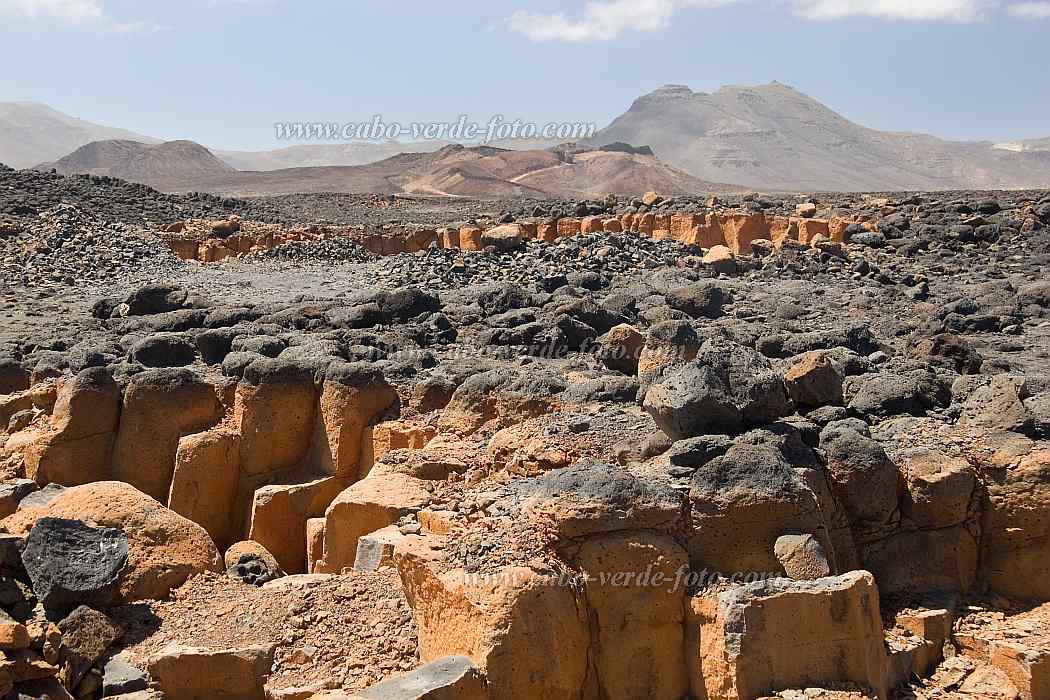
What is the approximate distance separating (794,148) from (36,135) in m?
87.6

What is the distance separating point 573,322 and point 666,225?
10.2m

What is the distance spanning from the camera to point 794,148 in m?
92.9

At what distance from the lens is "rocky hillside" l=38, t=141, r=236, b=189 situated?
66.8 metres

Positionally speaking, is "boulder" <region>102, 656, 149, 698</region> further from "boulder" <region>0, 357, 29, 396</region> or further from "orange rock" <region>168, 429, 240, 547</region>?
"boulder" <region>0, 357, 29, 396</region>

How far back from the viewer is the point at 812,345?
1006 cm

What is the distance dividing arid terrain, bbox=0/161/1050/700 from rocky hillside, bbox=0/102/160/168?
102 meters

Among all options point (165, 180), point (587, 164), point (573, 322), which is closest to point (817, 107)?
point (587, 164)

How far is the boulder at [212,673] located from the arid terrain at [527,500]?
0.06ft

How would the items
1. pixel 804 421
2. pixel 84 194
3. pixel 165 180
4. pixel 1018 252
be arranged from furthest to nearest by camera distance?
pixel 165 180 < pixel 84 194 < pixel 1018 252 < pixel 804 421

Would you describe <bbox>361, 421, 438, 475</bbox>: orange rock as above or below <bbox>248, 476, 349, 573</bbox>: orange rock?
above

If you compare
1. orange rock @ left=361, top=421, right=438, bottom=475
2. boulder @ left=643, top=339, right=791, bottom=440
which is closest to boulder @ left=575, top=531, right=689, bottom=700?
boulder @ left=643, top=339, right=791, bottom=440

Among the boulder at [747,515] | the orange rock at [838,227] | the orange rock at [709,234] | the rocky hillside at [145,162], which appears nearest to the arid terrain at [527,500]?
the boulder at [747,515]

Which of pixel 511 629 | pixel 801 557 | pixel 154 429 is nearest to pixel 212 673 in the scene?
pixel 511 629

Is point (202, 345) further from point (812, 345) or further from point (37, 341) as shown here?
point (812, 345)
